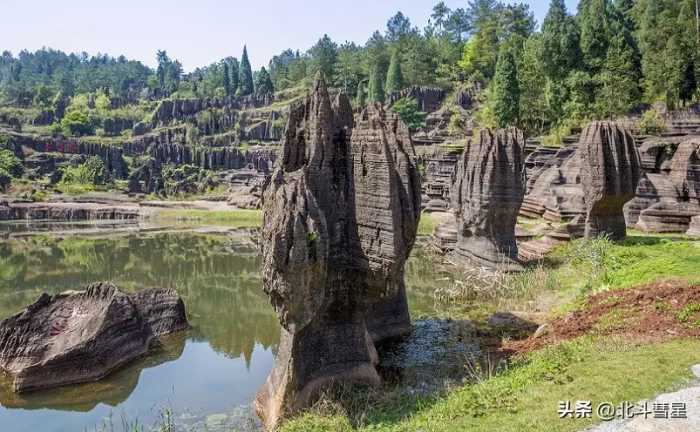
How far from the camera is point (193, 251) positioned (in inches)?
1192

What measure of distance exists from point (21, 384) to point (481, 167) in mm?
14804

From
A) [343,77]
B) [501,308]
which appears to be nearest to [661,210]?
[501,308]

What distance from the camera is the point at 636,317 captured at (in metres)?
9.53

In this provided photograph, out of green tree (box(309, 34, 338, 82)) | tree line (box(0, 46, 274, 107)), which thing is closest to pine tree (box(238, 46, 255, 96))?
tree line (box(0, 46, 274, 107))

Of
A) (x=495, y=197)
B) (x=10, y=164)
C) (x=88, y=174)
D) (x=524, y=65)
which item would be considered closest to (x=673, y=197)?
(x=495, y=197)

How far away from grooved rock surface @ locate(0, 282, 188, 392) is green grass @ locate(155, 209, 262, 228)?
31.1 meters

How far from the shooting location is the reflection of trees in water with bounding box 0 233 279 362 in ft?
49.2

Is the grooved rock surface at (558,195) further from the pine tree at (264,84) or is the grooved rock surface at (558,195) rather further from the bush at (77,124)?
the bush at (77,124)

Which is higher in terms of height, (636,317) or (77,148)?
(77,148)

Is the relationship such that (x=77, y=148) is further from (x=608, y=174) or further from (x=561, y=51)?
(x=608, y=174)

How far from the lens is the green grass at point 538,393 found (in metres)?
6.45

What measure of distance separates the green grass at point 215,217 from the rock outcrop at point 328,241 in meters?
34.8

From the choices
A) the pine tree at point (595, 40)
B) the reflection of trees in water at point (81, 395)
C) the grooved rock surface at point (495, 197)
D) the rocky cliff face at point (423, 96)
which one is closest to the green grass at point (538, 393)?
the reflection of trees in water at point (81, 395)

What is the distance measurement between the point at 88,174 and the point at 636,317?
67402 millimetres
